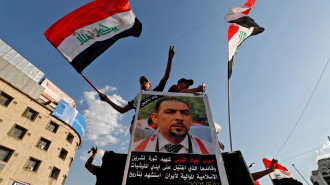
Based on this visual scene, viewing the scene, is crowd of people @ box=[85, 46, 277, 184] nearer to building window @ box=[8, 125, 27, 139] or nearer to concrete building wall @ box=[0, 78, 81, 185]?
concrete building wall @ box=[0, 78, 81, 185]

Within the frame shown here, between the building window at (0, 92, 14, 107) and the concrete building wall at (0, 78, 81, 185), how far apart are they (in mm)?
276

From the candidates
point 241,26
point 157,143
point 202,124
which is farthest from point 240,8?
point 157,143

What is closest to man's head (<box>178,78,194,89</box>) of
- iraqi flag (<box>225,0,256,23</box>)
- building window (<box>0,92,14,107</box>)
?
iraqi flag (<box>225,0,256,23</box>)

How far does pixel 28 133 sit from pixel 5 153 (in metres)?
3.01

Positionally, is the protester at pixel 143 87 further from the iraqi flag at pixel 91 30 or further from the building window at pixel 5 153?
the building window at pixel 5 153

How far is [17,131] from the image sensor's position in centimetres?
1941

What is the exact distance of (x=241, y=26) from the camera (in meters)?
6.38

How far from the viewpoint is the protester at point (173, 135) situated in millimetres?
2156

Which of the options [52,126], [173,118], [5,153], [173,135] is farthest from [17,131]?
[173,135]

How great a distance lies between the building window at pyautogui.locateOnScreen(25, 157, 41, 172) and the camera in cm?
1933

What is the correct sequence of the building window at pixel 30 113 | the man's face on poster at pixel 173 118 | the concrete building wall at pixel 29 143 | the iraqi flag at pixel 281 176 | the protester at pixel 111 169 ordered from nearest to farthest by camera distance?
the protester at pixel 111 169, the man's face on poster at pixel 173 118, the iraqi flag at pixel 281 176, the concrete building wall at pixel 29 143, the building window at pixel 30 113

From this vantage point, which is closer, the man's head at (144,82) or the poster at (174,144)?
the poster at (174,144)

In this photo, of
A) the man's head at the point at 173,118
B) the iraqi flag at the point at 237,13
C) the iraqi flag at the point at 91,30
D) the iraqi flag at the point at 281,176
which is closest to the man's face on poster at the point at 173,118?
the man's head at the point at 173,118

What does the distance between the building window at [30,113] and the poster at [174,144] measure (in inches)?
1003
